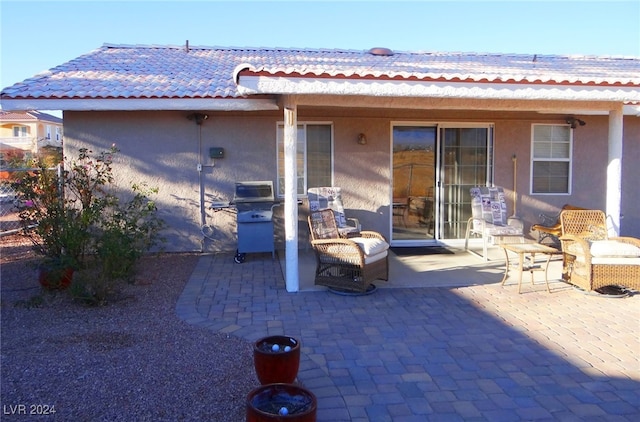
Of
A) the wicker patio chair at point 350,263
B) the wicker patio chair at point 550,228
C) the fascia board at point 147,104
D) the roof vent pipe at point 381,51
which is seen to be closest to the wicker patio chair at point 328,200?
the fascia board at point 147,104

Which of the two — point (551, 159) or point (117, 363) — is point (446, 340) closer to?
point (117, 363)

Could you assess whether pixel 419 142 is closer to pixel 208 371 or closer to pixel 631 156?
pixel 631 156

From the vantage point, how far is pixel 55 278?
657 cm

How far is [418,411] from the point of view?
3684mm

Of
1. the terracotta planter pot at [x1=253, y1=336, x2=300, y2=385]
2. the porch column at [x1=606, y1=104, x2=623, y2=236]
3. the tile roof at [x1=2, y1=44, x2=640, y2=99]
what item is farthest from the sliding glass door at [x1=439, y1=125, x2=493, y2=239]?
the terracotta planter pot at [x1=253, y1=336, x2=300, y2=385]

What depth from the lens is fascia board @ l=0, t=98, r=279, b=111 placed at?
828cm

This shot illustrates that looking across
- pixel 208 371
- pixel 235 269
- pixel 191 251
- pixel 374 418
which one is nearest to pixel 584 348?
pixel 374 418

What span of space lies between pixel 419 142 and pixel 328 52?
3.98 m

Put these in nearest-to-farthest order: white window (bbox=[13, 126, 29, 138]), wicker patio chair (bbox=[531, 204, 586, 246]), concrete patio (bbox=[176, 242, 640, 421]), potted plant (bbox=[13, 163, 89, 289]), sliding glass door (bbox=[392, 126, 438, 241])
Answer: concrete patio (bbox=[176, 242, 640, 421]) → potted plant (bbox=[13, 163, 89, 289]) → wicker patio chair (bbox=[531, 204, 586, 246]) → sliding glass door (bbox=[392, 126, 438, 241]) → white window (bbox=[13, 126, 29, 138])

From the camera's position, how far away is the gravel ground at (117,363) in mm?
3688

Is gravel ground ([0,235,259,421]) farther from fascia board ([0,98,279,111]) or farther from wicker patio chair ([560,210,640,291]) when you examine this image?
wicker patio chair ([560,210,640,291])

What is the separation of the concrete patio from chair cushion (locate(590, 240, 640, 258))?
1.81 feet

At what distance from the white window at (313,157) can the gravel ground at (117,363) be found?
3734mm

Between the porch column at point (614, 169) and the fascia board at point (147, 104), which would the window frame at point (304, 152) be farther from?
the porch column at point (614, 169)
